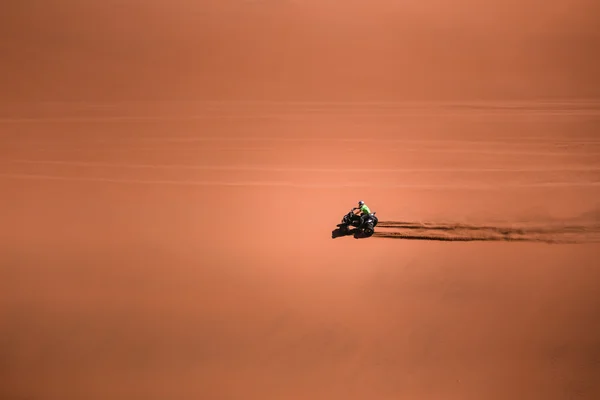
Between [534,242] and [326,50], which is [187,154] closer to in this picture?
[326,50]

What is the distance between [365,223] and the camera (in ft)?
24.2

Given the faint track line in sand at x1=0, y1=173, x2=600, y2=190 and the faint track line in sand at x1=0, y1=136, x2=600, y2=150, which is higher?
the faint track line in sand at x1=0, y1=136, x2=600, y2=150

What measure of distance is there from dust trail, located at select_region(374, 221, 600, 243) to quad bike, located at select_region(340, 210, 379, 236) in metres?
0.21

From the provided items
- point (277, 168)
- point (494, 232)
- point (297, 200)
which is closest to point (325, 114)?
point (277, 168)

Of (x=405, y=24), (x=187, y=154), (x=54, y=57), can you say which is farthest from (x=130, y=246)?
(x=405, y=24)

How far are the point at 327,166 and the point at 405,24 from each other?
4.01 meters

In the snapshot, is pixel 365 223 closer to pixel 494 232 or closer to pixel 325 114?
pixel 494 232

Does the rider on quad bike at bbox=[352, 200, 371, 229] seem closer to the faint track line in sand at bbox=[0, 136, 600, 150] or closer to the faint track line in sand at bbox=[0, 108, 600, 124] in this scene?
the faint track line in sand at bbox=[0, 136, 600, 150]

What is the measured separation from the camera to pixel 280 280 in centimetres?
713

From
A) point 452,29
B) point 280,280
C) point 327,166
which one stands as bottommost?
point 280,280

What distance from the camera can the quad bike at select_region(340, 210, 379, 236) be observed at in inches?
289

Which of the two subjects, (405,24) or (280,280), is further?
(405,24)

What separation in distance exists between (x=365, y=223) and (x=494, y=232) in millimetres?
2206

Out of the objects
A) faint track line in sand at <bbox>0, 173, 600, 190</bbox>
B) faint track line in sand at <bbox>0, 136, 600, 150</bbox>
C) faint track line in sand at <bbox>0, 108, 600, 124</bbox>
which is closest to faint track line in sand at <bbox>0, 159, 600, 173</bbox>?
faint track line in sand at <bbox>0, 173, 600, 190</bbox>
